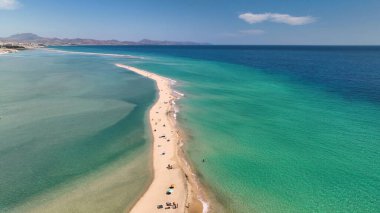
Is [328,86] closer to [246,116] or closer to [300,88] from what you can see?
[300,88]

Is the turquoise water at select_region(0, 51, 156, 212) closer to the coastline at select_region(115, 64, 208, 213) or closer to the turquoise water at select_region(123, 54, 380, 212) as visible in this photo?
the coastline at select_region(115, 64, 208, 213)

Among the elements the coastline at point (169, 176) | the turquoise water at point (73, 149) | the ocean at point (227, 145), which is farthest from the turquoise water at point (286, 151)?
the turquoise water at point (73, 149)

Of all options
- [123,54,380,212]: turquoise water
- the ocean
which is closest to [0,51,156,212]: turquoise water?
the ocean

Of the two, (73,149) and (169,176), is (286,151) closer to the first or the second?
(169,176)

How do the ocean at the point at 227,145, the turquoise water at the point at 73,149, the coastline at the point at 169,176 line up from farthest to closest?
1. the ocean at the point at 227,145
2. the turquoise water at the point at 73,149
3. the coastline at the point at 169,176

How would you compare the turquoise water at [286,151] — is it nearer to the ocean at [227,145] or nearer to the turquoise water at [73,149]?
the ocean at [227,145]

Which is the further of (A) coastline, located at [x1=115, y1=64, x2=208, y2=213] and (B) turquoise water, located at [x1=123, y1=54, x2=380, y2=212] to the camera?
(B) turquoise water, located at [x1=123, y1=54, x2=380, y2=212]

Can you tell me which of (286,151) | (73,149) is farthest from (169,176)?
(286,151)
